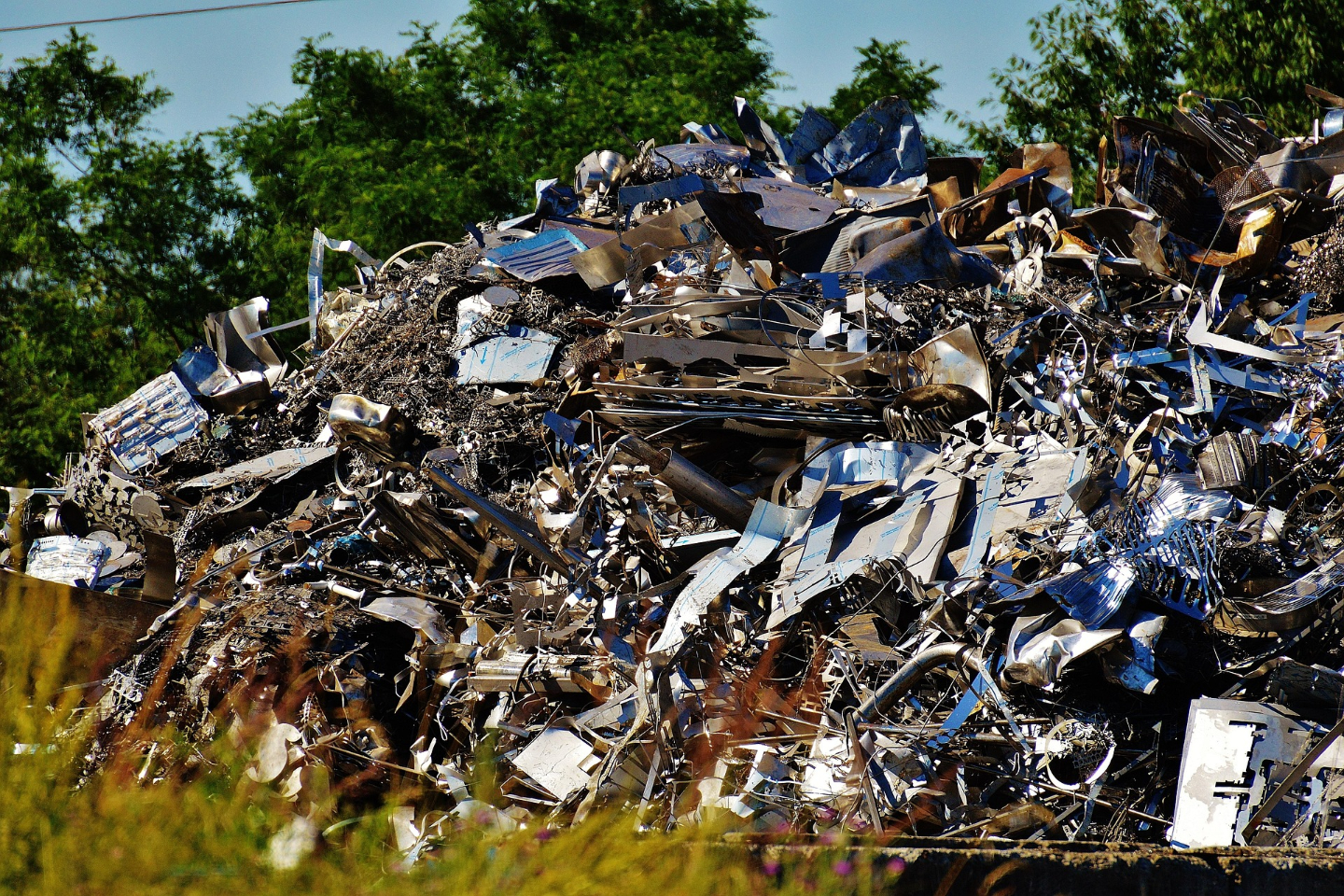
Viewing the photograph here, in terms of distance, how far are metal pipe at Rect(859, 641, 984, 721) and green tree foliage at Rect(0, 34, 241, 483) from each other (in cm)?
1246

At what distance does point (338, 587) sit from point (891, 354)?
2.81 metres

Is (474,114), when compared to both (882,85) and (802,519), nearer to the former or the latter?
(882,85)

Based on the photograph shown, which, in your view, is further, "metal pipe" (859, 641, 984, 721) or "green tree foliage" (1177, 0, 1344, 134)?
"green tree foliage" (1177, 0, 1344, 134)

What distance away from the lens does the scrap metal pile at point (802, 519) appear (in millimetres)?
3670

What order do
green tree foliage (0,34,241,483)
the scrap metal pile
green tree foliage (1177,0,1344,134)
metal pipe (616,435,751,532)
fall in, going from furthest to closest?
green tree foliage (0,34,241,483), green tree foliage (1177,0,1344,134), metal pipe (616,435,751,532), the scrap metal pile

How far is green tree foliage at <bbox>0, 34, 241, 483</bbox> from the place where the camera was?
13.9 metres

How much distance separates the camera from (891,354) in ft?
16.5

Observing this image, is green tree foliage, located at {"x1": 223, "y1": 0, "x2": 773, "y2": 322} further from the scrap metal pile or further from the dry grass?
the dry grass

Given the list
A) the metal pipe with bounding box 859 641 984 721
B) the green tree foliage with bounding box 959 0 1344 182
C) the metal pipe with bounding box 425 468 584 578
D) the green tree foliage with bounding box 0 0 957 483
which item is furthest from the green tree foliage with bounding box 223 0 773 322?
the metal pipe with bounding box 859 641 984 721

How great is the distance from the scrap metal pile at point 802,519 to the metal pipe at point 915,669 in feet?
0.12

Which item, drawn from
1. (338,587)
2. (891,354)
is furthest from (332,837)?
(891,354)

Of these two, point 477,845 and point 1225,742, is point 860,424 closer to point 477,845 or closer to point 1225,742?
point 1225,742

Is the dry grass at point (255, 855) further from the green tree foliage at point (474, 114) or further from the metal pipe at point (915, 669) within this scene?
the green tree foliage at point (474, 114)

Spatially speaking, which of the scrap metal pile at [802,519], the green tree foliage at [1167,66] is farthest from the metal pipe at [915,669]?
the green tree foliage at [1167,66]
